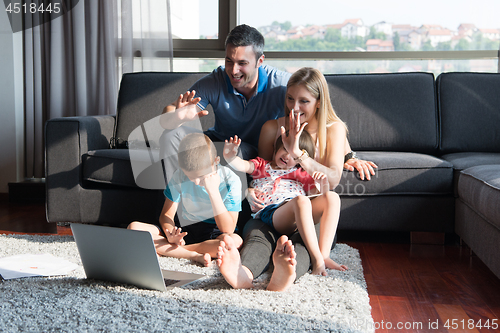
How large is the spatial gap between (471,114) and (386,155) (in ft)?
2.17

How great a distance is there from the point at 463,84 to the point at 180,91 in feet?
5.40

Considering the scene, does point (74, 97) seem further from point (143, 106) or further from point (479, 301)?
point (479, 301)

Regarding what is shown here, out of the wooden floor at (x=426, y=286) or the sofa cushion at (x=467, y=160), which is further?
the sofa cushion at (x=467, y=160)

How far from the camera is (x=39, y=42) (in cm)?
304

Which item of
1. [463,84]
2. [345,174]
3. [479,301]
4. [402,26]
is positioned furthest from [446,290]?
[402,26]

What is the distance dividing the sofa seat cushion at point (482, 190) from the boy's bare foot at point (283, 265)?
699 mm

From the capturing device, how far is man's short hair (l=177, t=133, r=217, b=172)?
1.60 m

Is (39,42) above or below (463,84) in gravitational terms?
above

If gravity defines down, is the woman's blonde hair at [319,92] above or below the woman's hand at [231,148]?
above

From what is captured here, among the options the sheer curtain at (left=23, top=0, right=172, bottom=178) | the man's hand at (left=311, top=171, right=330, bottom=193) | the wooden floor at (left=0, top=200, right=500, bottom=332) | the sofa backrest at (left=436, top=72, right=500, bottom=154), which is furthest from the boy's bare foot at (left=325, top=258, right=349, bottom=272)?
the sheer curtain at (left=23, top=0, right=172, bottom=178)

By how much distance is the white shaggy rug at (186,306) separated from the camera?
110 centimetres

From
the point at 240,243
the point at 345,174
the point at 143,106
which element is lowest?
the point at 240,243

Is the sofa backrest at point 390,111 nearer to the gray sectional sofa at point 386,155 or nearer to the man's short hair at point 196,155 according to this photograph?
the gray sectional sofa at point 386,155

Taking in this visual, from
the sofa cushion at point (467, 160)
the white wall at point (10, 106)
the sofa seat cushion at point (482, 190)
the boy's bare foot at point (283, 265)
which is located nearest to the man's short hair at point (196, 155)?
the boy's bare foot at point (283, 265)
